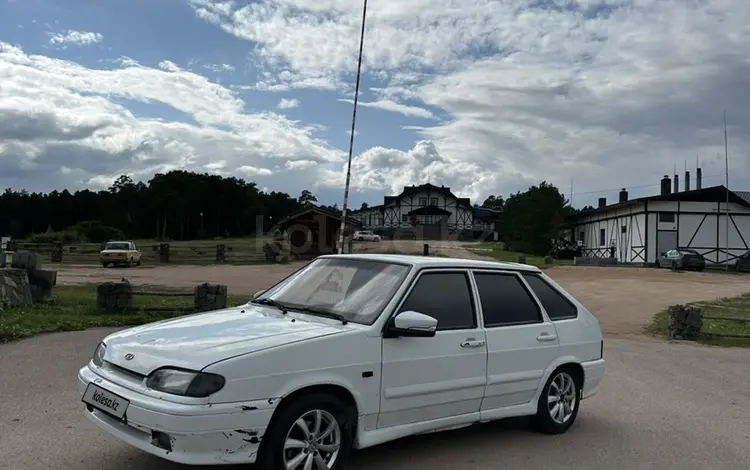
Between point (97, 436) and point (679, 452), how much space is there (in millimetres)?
4866

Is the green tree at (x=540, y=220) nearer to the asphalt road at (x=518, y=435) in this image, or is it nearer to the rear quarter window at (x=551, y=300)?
the asphalt road at (x=518, y=435)

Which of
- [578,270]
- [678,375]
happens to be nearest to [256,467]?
[678,375]

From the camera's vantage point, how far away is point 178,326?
5.00 metres

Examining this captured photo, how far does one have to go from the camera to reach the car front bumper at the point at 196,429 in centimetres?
399

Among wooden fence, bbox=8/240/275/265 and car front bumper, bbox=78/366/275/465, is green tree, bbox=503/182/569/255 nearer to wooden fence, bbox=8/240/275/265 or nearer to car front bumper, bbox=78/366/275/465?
wooden fence, bbox=8/240/275/265

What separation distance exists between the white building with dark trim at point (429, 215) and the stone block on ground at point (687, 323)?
74.3 meters

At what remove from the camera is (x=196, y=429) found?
3988 millimetres

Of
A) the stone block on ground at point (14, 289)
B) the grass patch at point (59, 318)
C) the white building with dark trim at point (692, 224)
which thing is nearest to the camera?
the grass patch at point (59, 318)

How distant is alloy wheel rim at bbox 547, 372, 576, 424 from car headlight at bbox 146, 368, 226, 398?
132 inches

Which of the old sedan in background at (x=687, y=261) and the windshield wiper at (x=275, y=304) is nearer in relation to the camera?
the windshield wiper at (x=275, y=304)

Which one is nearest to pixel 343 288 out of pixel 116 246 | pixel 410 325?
pixel 410 325

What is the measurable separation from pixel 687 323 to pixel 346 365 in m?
11.4

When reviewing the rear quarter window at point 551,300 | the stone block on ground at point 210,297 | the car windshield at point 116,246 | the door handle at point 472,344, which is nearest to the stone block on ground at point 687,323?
the rear quarter window at point 551,300

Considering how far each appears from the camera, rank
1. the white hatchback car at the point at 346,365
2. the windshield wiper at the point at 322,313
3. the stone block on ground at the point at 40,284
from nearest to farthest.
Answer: the white hatchback car at the point at 346,365 → the windshield wiper at the point at 322,313 → the stone block on ground at the point at 40,284
